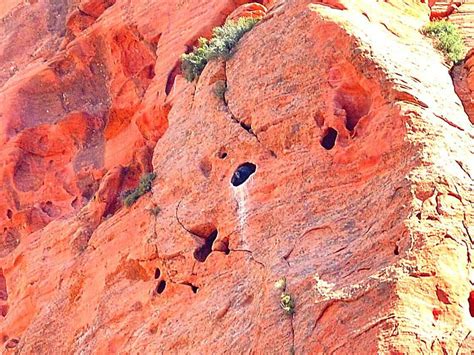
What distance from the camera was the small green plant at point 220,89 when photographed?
16281 millimetres

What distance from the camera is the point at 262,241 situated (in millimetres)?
13711

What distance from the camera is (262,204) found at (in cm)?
1415

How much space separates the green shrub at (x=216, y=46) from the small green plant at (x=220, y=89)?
614 mm

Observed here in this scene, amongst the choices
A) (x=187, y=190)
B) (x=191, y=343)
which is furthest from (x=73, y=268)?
(x=191, y=343)

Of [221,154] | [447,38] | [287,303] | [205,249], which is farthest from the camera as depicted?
[447,38]

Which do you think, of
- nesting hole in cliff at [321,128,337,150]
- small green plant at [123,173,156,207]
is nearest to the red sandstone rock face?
nesting hole in cliff at [321,128,337,150]

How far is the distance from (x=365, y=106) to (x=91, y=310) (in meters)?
5.96

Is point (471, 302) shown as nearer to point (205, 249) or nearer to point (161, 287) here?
point (205, 249)

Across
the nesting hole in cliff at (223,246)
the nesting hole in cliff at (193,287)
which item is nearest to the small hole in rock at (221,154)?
the nesting hole in cliff at (223,246)

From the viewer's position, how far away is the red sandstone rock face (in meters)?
11.8

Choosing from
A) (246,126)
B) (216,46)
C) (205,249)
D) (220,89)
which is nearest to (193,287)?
(205,249)

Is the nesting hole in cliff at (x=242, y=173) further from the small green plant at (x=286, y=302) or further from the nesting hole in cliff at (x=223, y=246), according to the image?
the small green plant at (x=286, y=302)

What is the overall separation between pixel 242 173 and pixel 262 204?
978 mm

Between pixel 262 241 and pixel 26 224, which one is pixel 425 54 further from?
pixel 26 224
